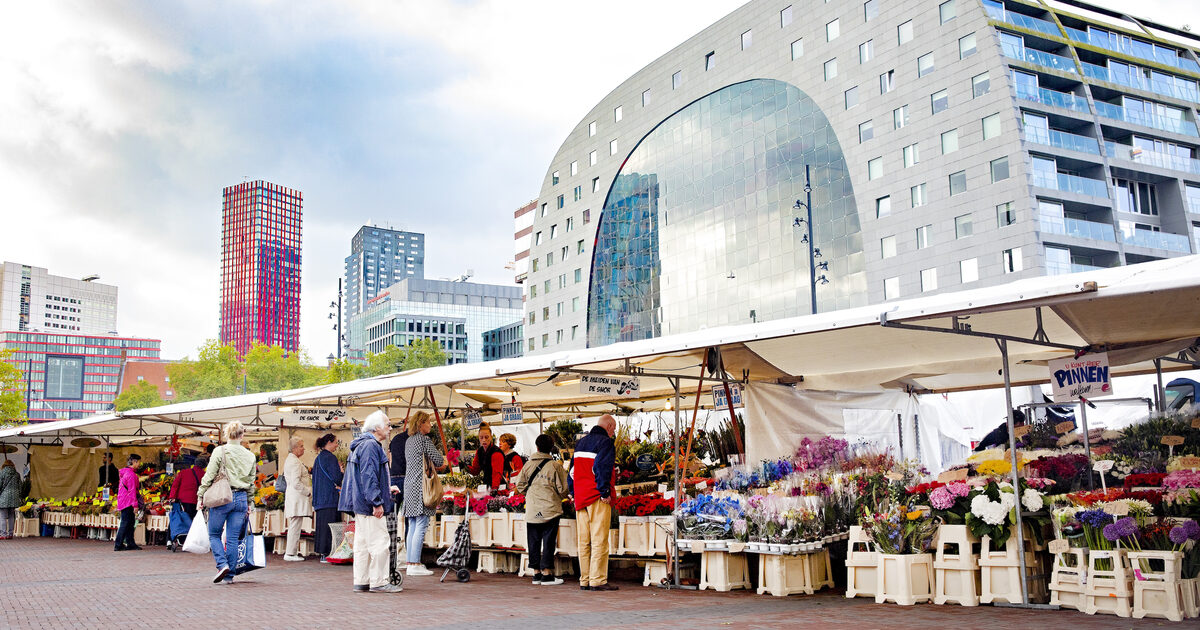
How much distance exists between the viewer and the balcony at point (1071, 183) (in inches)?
1807

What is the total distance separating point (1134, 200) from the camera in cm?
5225

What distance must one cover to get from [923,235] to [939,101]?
22.4ft

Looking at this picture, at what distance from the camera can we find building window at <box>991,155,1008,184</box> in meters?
45.4

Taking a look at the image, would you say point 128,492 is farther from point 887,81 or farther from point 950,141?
point 887,81

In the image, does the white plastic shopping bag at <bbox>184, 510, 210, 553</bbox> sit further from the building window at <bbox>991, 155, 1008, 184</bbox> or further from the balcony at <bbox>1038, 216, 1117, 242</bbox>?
the building window at <bbox>991, 155, 1008, 184</bbox>

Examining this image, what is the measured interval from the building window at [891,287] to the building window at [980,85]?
9.80 m

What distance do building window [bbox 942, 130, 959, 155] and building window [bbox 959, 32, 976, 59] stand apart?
378 cm

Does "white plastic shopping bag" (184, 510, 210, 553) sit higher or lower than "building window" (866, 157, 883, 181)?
lower

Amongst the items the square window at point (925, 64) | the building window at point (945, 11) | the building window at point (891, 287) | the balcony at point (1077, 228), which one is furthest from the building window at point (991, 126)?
the building window at point (891, 287)

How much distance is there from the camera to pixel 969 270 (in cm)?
4603

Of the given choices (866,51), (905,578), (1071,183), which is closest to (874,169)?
(866,51)

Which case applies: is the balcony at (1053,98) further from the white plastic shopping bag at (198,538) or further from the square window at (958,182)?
the white plastic shopping bag at (198,538)

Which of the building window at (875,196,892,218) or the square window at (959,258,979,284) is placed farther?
the building window at (875,196,892,218)

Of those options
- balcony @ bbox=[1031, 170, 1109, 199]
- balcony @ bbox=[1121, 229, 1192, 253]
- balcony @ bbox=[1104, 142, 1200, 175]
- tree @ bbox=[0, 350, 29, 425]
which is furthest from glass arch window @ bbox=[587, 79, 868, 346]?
tree @ bbox=[0, 350, 29, 425]
